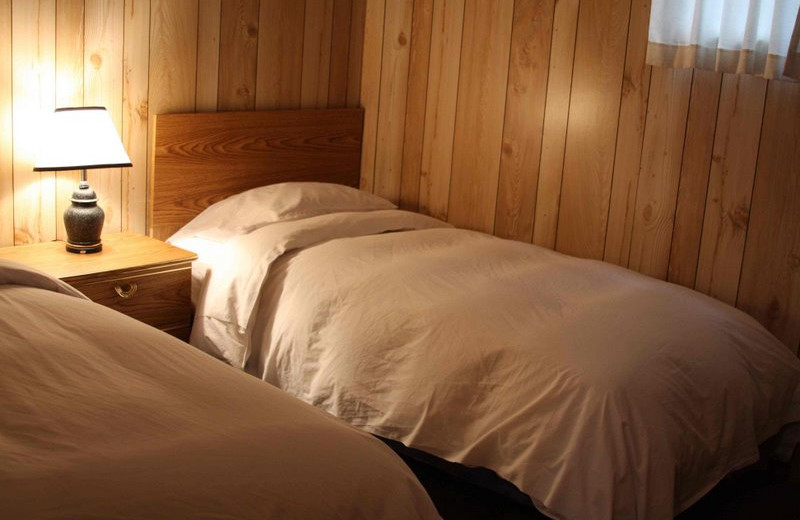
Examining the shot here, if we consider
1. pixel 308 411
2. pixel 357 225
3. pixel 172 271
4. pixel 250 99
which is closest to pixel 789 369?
pixel 357 225

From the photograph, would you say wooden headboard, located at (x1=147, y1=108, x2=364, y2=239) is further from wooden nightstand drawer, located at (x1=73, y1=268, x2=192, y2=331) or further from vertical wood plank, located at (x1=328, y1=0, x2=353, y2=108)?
wooden nightstand drawer, located at (x1=73, y1=268, x2=192, y2=331)

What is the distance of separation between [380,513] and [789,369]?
5.62 ft

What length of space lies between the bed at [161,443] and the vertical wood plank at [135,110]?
1401 mm

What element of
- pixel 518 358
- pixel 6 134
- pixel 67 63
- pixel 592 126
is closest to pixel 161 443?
pixel 518 358

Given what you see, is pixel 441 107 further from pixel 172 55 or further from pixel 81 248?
pixel 81 248

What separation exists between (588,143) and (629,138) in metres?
0.16

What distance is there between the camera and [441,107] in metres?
3.70

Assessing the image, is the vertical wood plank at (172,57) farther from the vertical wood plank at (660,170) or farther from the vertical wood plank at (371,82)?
the vertical wood plank at (660,170)

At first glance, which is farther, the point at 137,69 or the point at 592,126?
the point at 592,126

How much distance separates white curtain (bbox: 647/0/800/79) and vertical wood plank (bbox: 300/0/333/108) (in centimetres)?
133

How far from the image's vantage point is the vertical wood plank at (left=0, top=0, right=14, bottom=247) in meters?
2.79

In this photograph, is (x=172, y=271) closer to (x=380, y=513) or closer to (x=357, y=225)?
(x=357, y=225)

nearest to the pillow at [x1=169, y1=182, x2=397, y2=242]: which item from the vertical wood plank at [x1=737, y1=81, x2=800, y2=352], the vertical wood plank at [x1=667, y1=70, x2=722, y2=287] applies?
the vertical wood plank at [x1=667, y1=70, x2=722, y2=287]

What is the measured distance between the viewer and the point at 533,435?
2.25 m
